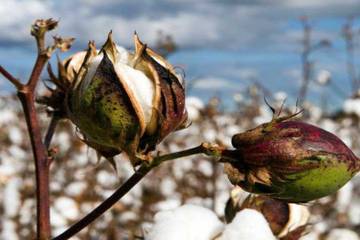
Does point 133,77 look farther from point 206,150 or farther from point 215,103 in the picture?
point 215,103

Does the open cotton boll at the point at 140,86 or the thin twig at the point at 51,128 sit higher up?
the open cotton boll at the point at 140,86

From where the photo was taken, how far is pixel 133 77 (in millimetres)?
1455

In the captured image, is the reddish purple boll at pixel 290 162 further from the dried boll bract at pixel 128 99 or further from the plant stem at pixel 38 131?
the plant stem at pixel 38 131

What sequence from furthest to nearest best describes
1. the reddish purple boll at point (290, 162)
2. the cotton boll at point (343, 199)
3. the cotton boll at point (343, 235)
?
the cotton boll at point (343, 199) → the cotton boll at point (343, 235) → the reddish purple boll at point (290, 162)

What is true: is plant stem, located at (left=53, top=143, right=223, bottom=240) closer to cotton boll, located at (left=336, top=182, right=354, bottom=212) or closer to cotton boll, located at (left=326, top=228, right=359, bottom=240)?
cotton boll, located at (left=326, top=228, right=359, bottom=240)

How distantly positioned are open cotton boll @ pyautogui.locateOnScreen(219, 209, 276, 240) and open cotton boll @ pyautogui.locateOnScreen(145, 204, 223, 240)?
0.09ft

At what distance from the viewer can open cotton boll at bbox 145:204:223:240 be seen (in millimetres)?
1641

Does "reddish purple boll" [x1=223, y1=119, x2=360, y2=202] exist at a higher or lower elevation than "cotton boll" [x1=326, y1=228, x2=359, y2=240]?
higher

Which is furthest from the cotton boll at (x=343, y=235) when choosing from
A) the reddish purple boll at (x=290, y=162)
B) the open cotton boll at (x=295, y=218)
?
the reddish purple boll at (x=290, y=162)

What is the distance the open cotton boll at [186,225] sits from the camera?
5.38 feet

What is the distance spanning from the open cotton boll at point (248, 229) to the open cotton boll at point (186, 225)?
28mm

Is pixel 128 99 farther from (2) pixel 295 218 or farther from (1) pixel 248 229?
(2) pixel 295 218

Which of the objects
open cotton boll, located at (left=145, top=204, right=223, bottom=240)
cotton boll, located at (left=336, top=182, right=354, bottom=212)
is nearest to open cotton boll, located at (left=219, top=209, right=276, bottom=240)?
open cotton boll, located at (left=145, top=204, right=223, bottom=240)

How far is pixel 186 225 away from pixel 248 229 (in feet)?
0.37
